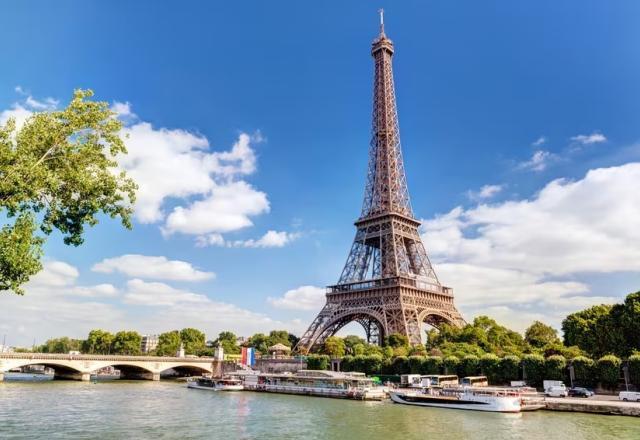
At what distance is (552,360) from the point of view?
51094mm

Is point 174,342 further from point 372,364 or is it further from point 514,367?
point 514,367

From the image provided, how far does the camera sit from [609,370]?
47.2 metres

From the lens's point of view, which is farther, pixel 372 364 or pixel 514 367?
pixel 372 364

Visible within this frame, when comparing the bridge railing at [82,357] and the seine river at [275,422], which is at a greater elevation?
the bridge railing at [82,357]

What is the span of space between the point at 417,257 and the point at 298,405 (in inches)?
1761

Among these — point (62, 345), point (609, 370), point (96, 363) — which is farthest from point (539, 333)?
point (62, 345)

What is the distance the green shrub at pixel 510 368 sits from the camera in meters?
53.6

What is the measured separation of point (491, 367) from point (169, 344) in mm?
82400

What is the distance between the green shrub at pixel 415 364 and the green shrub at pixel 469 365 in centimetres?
469

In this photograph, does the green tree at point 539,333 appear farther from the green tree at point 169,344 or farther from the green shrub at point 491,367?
the green tree at point 169,344

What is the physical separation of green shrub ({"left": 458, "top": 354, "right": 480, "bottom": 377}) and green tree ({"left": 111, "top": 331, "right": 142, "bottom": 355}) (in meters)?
75.5

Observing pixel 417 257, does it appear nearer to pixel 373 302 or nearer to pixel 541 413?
pixel 373 302

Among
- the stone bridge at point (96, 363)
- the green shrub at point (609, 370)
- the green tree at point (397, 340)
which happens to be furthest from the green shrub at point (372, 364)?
the stone bridge at point (96, 363)

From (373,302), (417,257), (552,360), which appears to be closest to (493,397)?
(552,360)
